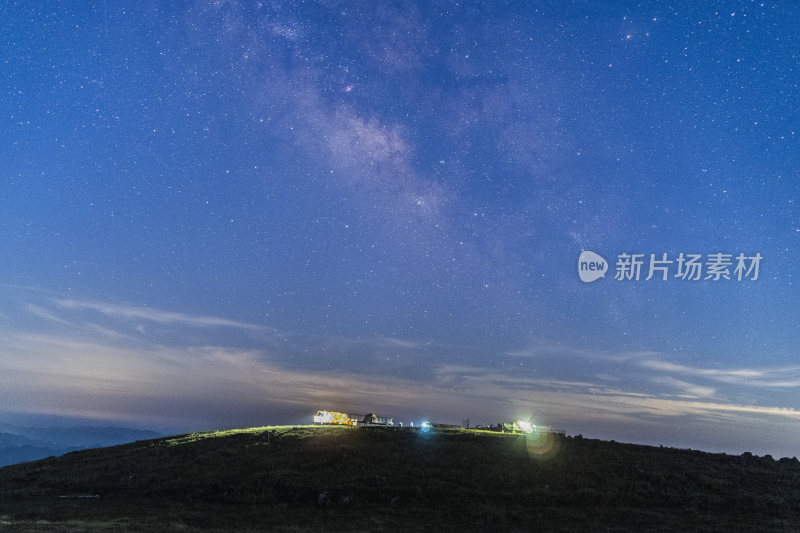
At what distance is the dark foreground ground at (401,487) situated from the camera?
2770 cm

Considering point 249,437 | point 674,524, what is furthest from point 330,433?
point 674,524

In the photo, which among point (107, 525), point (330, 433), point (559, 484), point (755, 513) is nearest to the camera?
point (107, 525)

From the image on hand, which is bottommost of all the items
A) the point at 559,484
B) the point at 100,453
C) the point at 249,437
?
the point at 100,453

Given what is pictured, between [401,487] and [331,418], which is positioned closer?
[401,487]

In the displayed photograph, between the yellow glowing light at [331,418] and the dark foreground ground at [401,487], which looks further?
the yellow glowing light at [331,418]

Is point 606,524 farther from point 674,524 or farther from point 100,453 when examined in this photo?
point 100,453

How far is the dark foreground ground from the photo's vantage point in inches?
1091

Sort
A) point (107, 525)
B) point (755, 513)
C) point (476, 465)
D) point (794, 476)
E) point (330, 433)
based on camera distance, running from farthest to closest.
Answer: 1. point (330, 433)
2. point (794, 476)
3. point (476, 465)
4. point (755, 513)
5. point (107, 525)

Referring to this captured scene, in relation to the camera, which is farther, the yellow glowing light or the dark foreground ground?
the yellow glowing light

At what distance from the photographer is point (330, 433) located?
51000mm

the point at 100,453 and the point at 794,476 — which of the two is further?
the point at 100,453

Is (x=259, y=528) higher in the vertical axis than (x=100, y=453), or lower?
higher

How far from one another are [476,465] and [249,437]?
26.4m

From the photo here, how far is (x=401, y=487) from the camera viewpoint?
34000mm
